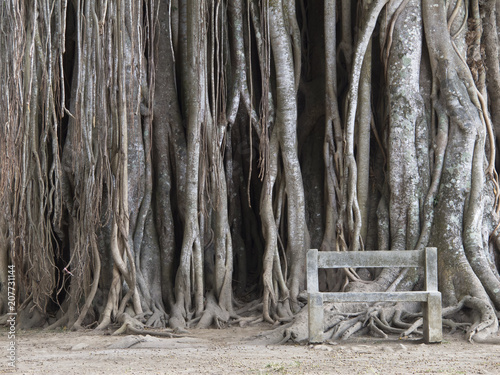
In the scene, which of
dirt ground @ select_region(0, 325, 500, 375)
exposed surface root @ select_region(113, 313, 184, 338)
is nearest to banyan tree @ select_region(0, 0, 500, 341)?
exposed surface root @ select_region(113, 313, 184, 338)

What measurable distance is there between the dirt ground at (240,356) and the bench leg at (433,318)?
48 mm

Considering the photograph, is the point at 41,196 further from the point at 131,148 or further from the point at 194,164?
the point at 194,164

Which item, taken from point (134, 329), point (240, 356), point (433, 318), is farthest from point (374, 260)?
point (134, 329)

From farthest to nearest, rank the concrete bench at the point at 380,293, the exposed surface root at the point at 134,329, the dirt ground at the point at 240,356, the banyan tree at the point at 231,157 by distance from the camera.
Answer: the banyan tree at the point at 231,157 < the exposed surface root at the point at 134,329 < the concrete bench at the point at 380,293 < the dirt ground at the point at 240,356

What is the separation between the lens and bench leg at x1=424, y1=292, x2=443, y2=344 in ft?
11.6

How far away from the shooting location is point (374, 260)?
3.68m

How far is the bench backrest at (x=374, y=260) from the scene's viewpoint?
3633mm

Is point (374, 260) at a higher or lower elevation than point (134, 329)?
higher

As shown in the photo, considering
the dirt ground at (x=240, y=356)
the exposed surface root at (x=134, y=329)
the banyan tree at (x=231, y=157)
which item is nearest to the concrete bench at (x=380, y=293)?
the dirt ground at (x=240, y=356)

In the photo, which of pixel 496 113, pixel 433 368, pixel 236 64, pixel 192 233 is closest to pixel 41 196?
pixel 192 233

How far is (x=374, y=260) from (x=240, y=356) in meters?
0.93

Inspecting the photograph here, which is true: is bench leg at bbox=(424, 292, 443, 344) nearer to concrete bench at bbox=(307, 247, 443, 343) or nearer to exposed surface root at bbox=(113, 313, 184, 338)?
concrete bench at bbox=(307, 247, 443, 343)

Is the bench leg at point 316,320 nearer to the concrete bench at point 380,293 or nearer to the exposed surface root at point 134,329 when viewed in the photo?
the concrete bench at point 380,293

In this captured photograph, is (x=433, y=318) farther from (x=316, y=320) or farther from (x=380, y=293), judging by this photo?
(x=316, y=320)
